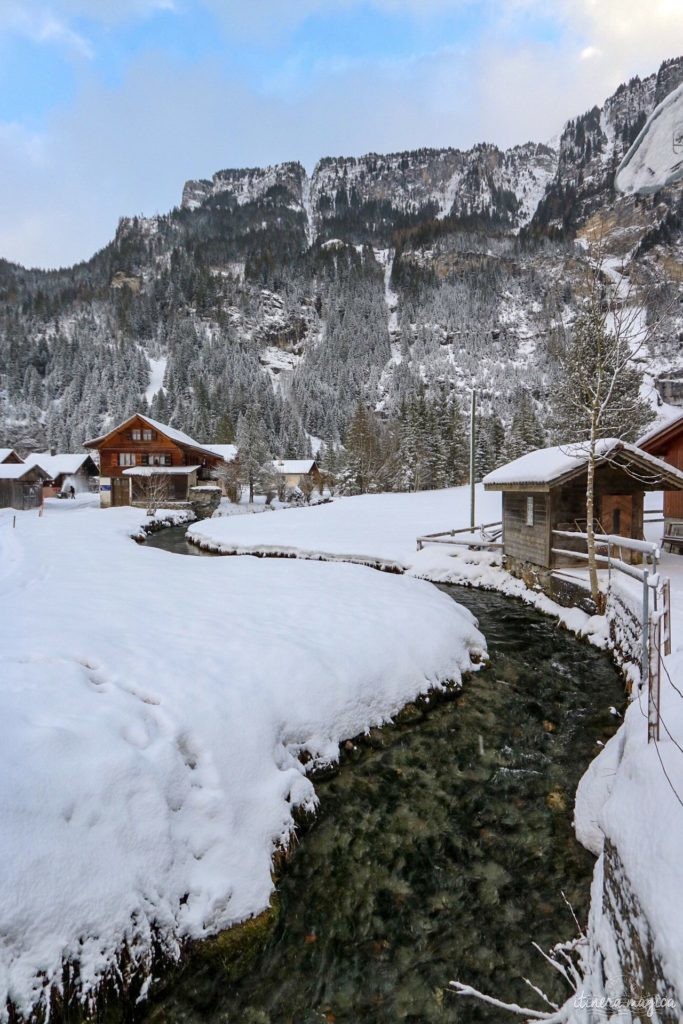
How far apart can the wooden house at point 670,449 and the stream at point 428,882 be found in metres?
13.3

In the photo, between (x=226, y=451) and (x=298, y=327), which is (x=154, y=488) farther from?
(x=298, y=327)

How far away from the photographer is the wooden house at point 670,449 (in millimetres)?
17781

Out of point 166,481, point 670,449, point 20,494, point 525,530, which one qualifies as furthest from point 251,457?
point 670,449

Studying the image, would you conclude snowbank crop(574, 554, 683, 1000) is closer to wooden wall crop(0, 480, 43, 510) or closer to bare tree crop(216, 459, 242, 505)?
bare tree crop(216, 459, 242, 505)

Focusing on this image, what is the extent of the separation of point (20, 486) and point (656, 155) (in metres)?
60.7

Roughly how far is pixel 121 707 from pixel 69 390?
13014 cm

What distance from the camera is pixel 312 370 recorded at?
144 m

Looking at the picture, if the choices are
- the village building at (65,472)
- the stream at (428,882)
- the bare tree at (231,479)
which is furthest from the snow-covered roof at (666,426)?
the village building at (65,472)

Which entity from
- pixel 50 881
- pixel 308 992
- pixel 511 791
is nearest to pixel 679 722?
pixel 511 791

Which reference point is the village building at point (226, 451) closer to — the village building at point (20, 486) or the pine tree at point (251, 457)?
the pine tree at point (251, 457)

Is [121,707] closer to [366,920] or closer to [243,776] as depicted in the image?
[243,776]

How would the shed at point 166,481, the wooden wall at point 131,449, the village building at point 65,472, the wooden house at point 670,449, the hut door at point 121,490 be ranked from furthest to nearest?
the village building at point 65,472 < the wooden wall at point 131,449 < the hut door at point 121,490 < the shed at point 166,481 < the wooden house at point 670,449

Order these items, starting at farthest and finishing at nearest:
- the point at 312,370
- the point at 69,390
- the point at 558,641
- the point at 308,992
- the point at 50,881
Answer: the point at 312,370 → the point at 69,390 → the point at 558,641 → the point at 308,992 → the point at 50,881

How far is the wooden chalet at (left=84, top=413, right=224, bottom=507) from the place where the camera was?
2039 inches
